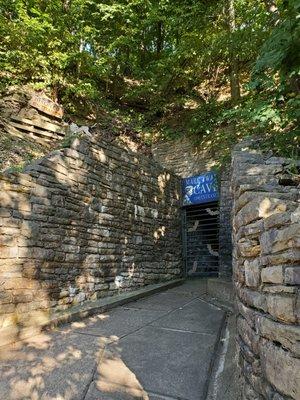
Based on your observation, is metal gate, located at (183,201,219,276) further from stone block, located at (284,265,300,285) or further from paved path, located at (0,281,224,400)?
stone block, located at (284,265,300,285)

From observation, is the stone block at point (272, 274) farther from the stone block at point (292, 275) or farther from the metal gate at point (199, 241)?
the metal gate at point (199, 241)

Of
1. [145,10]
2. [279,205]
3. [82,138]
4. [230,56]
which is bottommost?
[279,205]

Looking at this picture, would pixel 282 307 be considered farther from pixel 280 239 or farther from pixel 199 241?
pixel 199 241

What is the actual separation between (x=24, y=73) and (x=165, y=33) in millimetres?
6098

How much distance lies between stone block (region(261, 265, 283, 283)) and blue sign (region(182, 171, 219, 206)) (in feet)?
23.2

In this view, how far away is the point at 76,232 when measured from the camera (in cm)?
529

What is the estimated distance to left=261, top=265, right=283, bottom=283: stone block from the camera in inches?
67.7

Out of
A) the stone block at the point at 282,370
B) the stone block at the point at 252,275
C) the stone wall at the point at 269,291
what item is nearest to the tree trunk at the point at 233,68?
the stone wall at the point at 269,291

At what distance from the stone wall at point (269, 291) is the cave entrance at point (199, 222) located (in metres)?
6.11

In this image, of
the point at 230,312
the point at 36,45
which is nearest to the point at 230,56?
the point at 36,45

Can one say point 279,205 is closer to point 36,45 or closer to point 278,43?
point 278,43

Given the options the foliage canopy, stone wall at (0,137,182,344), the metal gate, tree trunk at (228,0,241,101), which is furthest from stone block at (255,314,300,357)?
tree trunk at (228,0,241,101)

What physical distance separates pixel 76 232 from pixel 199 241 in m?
5.11

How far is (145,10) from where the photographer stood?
427 inches
